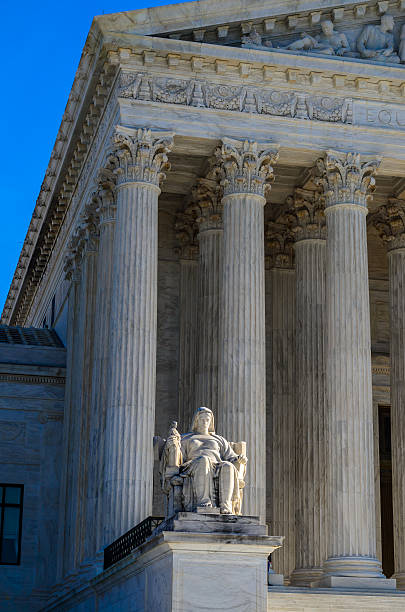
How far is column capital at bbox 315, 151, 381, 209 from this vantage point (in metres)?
40.2

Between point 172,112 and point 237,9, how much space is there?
4.40 metres

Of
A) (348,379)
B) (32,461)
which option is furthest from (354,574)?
(32,461)

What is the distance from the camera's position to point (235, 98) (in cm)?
3991

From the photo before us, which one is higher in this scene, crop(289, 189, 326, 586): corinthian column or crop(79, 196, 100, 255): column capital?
crop(79, 196, 100, 255): column capital

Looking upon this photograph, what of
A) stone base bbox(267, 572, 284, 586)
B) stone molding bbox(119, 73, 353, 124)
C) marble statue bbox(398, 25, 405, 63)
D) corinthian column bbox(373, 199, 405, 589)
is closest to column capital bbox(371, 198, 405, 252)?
corinthian column bbox(373, 199, 405, 589)

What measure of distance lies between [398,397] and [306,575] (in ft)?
25.2

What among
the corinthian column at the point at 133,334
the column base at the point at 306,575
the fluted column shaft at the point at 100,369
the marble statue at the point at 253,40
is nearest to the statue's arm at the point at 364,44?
the marble statue at the point at 253,40

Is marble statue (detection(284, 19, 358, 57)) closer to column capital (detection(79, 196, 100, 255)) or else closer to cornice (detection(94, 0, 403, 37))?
cornice (detection(94, 0, 403, 37))

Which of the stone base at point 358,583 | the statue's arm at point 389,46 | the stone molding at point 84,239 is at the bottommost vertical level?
the stone base at point 358,583

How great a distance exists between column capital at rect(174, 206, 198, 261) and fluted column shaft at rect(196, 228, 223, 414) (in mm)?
2773

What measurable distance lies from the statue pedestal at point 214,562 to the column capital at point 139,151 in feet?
48.8

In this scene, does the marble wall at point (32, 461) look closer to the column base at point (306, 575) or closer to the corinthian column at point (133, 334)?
the column base at point (306, 575)

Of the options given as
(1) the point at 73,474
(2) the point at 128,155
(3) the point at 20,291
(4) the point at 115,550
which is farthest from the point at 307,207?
(3) the point at 20,291

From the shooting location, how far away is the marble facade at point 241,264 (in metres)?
37.2
